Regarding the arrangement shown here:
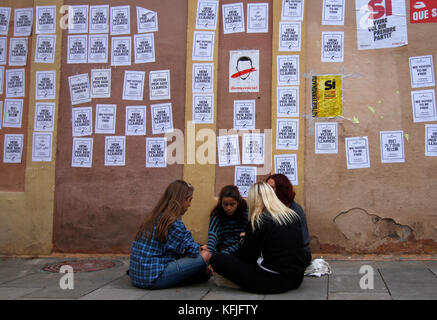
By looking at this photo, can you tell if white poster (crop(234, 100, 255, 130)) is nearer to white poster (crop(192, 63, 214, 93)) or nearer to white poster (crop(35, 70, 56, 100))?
white poster (crop(192, 63, 214, 93))

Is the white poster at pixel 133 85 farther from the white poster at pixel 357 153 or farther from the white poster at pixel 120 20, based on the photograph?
the white poster at pixel 357 153

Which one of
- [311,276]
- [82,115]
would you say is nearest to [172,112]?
[82,115]

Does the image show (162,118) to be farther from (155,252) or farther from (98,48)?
(155,252)

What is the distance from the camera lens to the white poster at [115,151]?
23.9 feet

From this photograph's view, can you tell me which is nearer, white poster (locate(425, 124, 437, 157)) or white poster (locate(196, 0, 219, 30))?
white poster (locate(425, 124, 437, 157))

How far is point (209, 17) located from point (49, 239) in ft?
13.3

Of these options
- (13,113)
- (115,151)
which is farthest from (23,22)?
(115,151)

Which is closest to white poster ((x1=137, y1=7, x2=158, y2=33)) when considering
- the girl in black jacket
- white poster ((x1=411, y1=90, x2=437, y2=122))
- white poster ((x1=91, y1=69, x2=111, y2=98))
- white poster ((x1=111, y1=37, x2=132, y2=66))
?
white poster ((x1=111, y1=37, x2=132, y2=66))

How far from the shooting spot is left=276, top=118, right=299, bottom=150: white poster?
22.4 feet

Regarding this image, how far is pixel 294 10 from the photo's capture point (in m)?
6.98

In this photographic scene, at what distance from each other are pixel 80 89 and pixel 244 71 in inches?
99.3

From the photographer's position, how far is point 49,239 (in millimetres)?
7293

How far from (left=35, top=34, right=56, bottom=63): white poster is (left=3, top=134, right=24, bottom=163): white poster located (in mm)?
1231

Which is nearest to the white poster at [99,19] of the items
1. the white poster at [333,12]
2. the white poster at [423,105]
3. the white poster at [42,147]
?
the white poster at [42,147]
